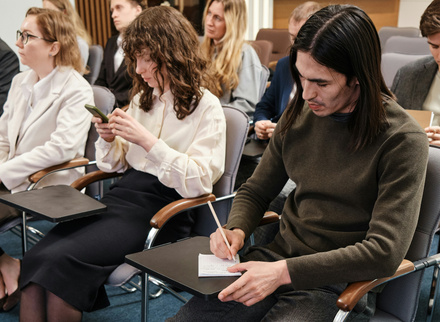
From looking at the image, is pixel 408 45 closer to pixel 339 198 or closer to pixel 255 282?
pixel 339 198

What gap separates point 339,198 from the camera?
4.59ft

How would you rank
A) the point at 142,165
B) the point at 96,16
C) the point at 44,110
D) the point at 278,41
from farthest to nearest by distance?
1. the point at 96,16
2. the point at 278,41
3. the point at 44,110
4. the point at 142,165

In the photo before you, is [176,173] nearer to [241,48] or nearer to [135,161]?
[135,161]

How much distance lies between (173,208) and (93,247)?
0.31 metres

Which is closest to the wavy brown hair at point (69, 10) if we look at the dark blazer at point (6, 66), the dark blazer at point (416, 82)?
the dark blazer at point (6, 66)

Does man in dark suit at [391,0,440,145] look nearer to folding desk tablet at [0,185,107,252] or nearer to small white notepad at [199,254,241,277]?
small white notepad at [199,254,241,277]

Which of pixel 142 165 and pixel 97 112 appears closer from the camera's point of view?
pixel 97 112

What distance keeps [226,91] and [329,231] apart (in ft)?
5.86

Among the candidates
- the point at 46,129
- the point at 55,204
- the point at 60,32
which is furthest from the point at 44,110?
the point at 55,204

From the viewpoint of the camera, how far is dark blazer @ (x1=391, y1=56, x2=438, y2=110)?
7.89ft

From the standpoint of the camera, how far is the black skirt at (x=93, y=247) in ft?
5.76

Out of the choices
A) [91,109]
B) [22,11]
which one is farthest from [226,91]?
[22,11]

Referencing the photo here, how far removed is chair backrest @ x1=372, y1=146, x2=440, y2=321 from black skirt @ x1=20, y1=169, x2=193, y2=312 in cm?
83

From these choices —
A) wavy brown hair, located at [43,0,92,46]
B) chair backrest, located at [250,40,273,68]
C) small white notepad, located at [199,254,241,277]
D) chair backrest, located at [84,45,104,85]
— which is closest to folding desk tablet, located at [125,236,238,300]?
small white notepad, located at [199,254,241,277]
